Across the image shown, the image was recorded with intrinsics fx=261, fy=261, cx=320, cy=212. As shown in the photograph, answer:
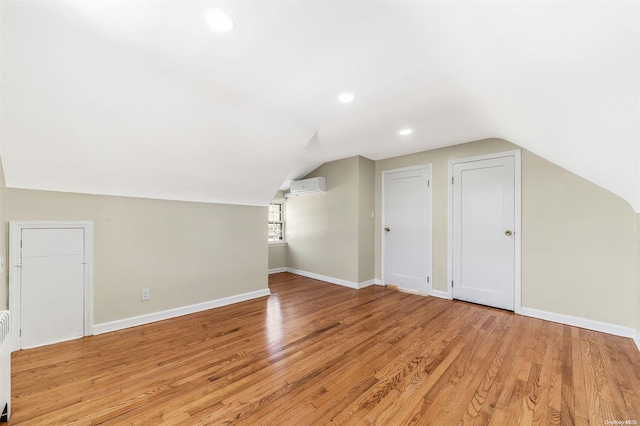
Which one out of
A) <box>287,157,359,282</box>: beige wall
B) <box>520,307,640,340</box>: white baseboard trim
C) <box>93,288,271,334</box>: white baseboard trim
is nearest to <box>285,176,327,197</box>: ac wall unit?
<box>287,157,359,282</box>: beige wall

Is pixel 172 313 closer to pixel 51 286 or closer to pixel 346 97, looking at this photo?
pixel 51 286

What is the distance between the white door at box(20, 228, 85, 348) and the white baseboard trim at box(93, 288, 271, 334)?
0.21m

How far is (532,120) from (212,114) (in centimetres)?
276

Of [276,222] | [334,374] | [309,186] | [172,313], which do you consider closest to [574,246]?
[334,374]

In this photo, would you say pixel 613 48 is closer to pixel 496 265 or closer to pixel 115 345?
pixel 496 265

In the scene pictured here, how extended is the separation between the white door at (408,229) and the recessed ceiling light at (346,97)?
2.30 meters

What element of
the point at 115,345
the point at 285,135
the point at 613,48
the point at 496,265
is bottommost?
the point at 115,345

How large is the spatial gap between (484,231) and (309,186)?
299 centimetres

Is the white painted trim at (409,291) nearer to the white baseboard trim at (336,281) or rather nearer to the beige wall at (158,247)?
the white baseboard trim at (336,281)

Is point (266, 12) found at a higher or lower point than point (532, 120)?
higher

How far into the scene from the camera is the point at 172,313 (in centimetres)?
318

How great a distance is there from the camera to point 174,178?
9.90ft

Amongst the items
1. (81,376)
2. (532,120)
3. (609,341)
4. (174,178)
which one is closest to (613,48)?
(532,120)

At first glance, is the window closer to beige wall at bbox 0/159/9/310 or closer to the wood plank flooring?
the wood plank flooring
